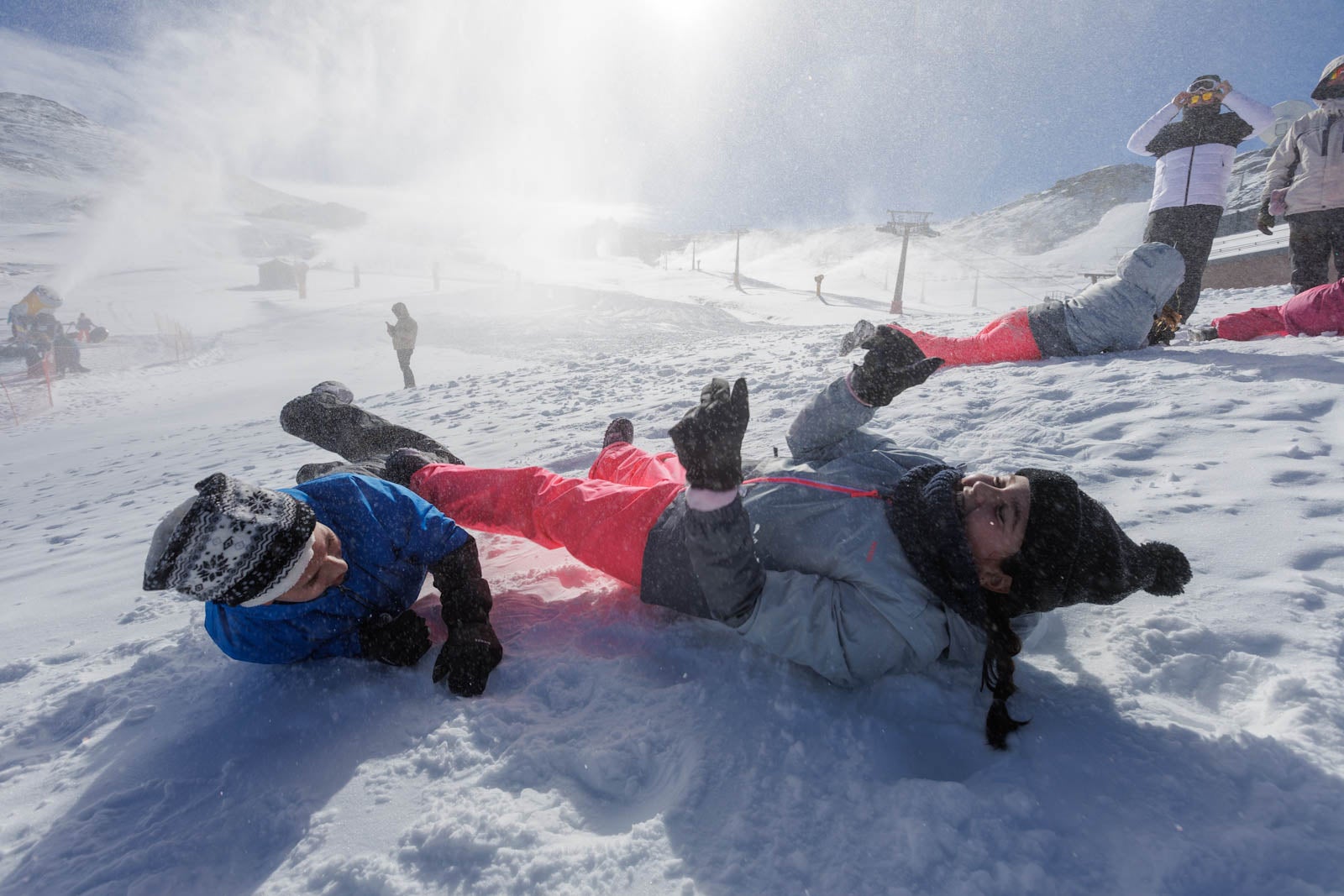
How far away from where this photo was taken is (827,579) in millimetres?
1520

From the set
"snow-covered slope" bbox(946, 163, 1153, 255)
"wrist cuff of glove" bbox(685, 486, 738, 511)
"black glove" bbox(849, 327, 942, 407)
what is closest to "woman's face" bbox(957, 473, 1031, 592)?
"black glove" bbox(849, 327, 942, 407)

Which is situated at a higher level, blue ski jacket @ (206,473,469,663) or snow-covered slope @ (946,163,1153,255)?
snow-covered slope @ (946,163,1153,255)

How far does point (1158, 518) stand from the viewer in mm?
1893

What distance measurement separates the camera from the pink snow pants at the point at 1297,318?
11.3ft

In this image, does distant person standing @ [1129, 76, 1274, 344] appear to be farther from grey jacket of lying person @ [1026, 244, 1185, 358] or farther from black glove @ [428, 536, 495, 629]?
black glove @ [428, 536, 495, 629]

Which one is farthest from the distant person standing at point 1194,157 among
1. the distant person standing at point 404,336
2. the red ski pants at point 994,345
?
the distant person standing at point 404,336

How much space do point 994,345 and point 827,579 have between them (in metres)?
3.45

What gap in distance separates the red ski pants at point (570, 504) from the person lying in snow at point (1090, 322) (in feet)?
6.54

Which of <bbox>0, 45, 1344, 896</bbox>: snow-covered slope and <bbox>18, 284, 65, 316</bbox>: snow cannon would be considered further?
<bbox>18, 284, 65, 316</bbox>: snow cannon

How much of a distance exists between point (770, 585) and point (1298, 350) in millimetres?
3819

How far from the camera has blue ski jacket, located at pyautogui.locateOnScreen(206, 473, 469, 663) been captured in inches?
59.6

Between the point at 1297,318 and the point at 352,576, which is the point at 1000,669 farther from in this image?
the point at 1297,318

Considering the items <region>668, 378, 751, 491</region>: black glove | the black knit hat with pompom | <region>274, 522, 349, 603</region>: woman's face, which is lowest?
<region>274, 522, 349, 603</region>: woman's face

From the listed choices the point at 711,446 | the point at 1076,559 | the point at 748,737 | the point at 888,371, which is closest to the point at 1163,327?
the point at 888,371
